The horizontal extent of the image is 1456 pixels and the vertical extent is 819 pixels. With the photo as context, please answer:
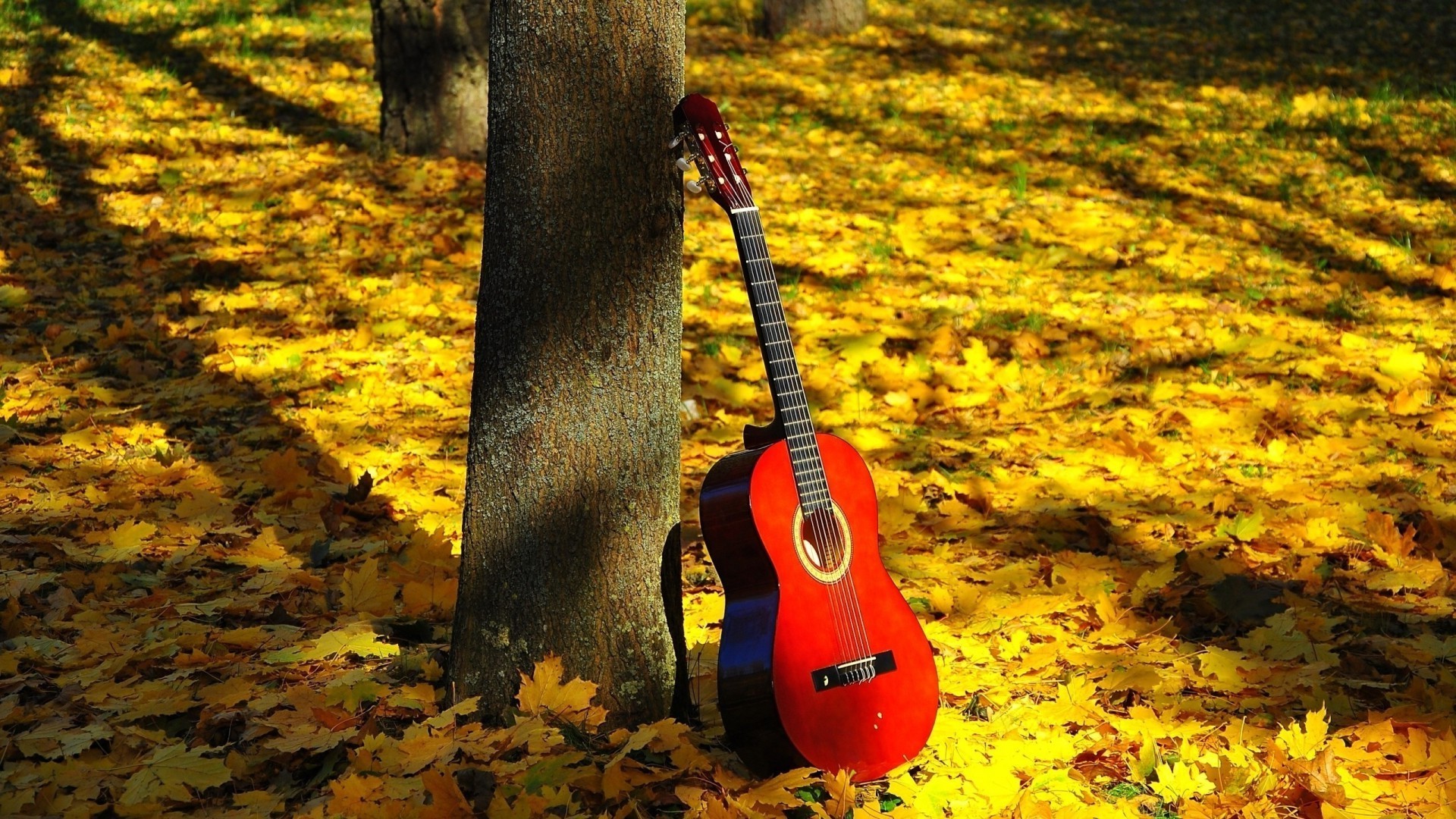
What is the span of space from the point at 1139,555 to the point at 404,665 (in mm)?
2118

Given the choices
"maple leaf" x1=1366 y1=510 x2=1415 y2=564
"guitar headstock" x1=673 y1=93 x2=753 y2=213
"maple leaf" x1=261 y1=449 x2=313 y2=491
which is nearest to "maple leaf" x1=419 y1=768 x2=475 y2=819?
"guitar headstock" x1=673 y1=93 x2=753 y2=213

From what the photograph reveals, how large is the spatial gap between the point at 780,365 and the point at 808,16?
26.6ft

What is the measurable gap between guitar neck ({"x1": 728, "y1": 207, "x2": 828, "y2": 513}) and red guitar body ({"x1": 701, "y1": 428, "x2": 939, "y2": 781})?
3 cm

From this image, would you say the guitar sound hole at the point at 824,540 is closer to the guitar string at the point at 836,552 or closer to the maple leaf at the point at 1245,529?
the guitar string at the point at 836,552

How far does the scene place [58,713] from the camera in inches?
112

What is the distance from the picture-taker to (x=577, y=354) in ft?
9.04

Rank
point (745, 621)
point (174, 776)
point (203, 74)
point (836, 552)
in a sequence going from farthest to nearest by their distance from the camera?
point (203, 74)
point (836, 552)
point (745, 621)
point (174, 776)

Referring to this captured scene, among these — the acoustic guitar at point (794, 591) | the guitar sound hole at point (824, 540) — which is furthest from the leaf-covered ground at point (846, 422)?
the guitar sound hole at point (824, 540)

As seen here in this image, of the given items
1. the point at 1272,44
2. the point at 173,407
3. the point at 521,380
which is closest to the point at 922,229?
the point at 173,407

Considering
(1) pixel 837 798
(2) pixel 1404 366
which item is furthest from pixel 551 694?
(2) pixel 1404 366

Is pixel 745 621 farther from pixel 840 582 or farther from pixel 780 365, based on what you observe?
pixel 780 365

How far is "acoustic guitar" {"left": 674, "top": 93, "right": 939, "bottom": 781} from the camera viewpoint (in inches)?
104

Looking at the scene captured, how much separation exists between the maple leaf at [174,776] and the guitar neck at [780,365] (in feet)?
4.38

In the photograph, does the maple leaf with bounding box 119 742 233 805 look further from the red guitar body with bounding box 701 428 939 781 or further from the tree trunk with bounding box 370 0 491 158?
the tree trunk with bounding box 370 0 491 158
